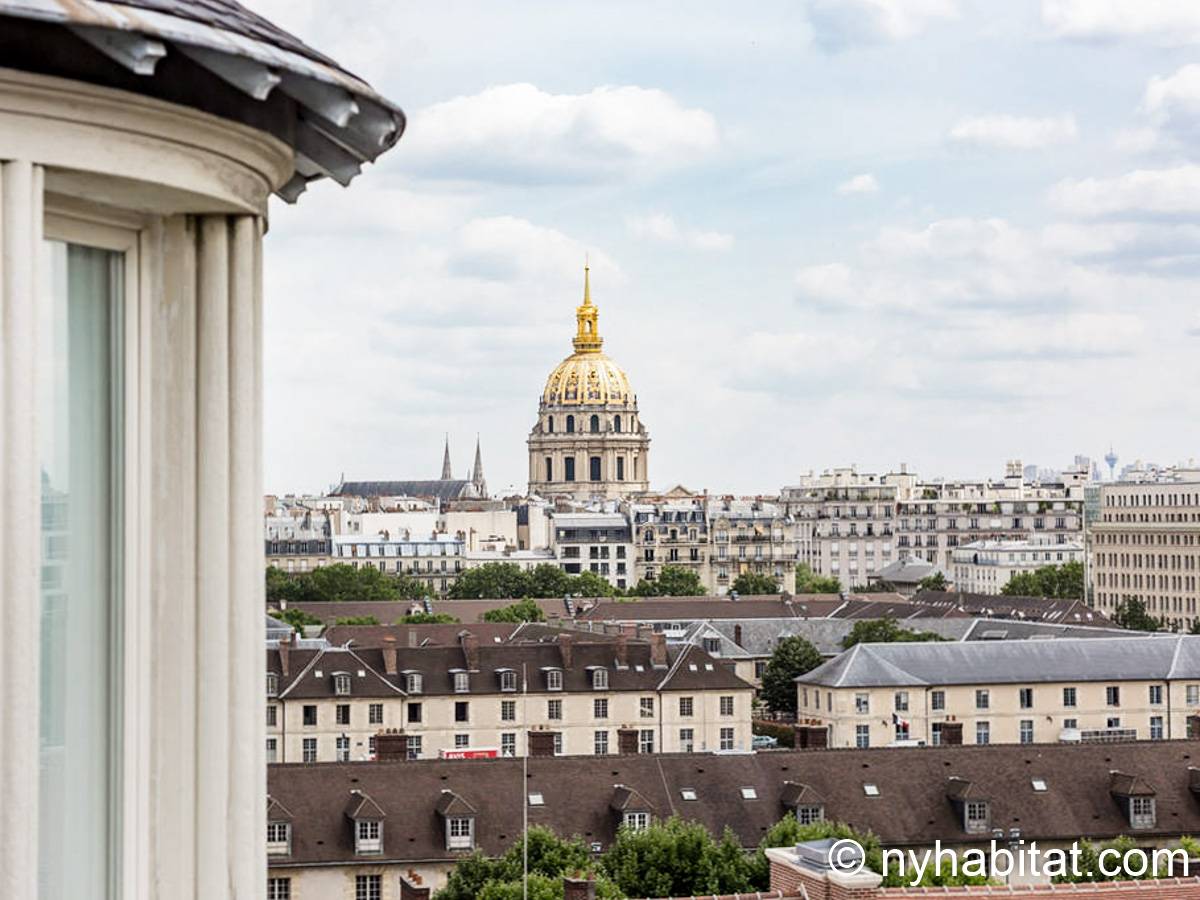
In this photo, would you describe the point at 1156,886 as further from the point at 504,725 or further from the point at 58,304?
the point at 504,725

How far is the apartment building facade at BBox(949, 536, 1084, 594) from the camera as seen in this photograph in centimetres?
18425

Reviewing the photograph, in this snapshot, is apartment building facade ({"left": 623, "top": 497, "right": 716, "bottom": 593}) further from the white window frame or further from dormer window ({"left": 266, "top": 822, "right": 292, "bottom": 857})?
the white window frame

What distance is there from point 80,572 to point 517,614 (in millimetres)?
111681

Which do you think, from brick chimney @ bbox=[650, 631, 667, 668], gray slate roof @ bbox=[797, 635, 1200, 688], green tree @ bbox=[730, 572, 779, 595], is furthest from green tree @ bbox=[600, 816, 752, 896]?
green tree @ bbox=[730, 572, 779, 595]

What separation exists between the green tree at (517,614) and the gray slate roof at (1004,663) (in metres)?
35.2

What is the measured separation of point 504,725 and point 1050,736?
2097cm

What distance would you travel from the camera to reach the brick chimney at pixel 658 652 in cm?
7744

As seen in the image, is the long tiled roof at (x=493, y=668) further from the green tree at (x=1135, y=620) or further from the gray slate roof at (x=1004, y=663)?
the green tree at (x=1135, y=620)

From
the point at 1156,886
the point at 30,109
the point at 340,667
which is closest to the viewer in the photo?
the point at 30,109

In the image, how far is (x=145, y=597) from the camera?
4.21 metres

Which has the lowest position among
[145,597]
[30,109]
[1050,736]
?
[1050,736]

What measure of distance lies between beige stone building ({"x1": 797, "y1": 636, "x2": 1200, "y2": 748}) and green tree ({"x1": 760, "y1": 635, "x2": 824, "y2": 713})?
6.55 meters

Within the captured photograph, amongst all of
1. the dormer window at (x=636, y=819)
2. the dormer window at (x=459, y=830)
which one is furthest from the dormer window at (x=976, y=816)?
the dormer window at (x=459, y=830)

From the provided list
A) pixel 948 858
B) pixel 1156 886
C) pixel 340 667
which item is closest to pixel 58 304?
pixel 1156 886
